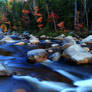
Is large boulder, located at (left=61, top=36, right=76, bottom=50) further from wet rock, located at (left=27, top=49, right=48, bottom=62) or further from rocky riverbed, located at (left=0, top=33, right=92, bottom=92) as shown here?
wet rock, located at (left=27, top=49, right=48, bottom=62)

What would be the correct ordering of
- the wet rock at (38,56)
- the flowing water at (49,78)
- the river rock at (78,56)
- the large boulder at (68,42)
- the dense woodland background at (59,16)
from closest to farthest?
the flowing water at (49,78) < the river rock at (78,56) < the wet rock at (38,56) < the large boulder at (68,42) < the dense woodland background at (59,16)

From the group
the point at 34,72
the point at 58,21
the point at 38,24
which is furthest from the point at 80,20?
the point at 34,72

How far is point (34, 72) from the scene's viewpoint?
4.43 m

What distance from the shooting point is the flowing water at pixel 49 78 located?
3.42 meters

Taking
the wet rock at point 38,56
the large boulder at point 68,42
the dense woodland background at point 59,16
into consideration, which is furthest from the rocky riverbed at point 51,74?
the dense woodland background at point 59,16

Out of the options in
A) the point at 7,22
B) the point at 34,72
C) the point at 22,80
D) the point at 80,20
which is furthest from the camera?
the point at 7,22

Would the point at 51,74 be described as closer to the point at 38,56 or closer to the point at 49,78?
the point at 49,78

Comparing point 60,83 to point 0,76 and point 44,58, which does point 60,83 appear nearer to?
point 0,76

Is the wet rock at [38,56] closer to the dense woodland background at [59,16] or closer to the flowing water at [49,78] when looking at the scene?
the flowing water at [49,78]

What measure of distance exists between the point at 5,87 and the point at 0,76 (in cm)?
54

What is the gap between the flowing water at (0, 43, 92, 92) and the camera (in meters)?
3.42

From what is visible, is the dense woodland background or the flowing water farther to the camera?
the dense woodland background

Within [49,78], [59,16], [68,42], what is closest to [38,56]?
[49,78]

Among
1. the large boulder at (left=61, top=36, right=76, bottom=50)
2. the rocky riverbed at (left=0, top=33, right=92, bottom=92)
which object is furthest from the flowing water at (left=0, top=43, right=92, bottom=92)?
the large boulder at (left=61, top=36, right=76, bottom=50)
